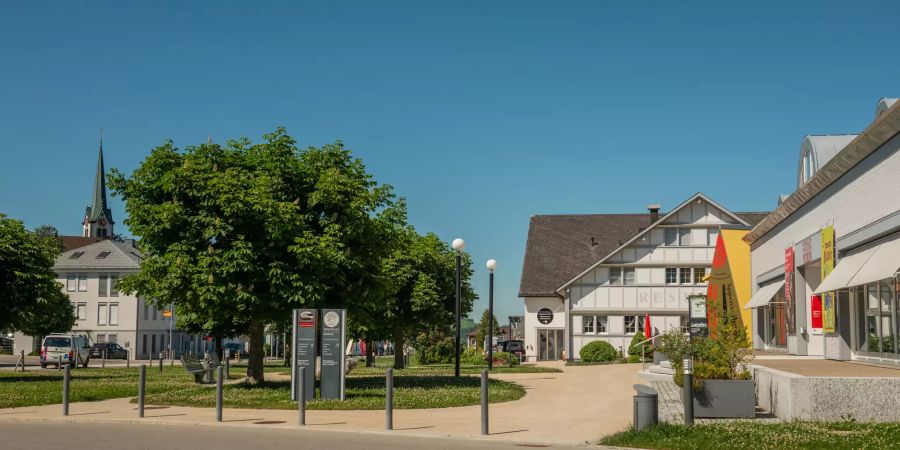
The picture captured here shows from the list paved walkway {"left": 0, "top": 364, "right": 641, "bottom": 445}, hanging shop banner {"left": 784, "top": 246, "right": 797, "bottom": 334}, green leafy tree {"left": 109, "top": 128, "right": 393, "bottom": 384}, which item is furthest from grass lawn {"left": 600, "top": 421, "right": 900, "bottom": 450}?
hanging shop banner {"left": 784, "top": 246, "right": 797, "bottom": 334}

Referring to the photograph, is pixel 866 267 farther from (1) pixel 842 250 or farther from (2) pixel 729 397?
(2) pixel 729 397

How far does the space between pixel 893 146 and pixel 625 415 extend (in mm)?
8045

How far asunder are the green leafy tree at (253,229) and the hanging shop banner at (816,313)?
13.0m

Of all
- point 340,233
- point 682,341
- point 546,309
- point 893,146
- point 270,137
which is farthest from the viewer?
point 546,309

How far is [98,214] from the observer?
17212 centimetres

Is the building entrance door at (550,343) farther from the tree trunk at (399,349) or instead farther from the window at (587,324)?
the tree trunk at (399,349)

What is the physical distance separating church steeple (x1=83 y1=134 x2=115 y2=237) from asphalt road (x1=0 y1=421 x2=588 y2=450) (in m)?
159

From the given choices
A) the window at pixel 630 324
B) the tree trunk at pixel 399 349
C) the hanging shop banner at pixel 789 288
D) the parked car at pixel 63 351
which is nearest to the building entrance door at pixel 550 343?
the window at pixel 630 324

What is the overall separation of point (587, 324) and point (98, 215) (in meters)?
135

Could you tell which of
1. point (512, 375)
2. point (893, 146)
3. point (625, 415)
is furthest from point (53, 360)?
point (893, 146)

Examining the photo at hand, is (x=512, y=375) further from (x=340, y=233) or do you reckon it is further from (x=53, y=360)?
(x=53, y=360)

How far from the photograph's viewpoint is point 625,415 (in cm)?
1820

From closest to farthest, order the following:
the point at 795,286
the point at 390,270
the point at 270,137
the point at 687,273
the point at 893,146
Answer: the point at 893,146
the point at 270,137
the point at 795,286
the point at 390,270
the point at 687,273

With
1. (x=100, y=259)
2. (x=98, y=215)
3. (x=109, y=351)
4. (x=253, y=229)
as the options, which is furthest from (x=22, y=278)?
(x=98, y=215)
